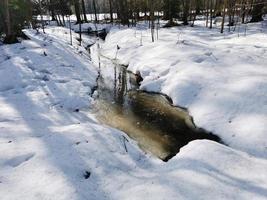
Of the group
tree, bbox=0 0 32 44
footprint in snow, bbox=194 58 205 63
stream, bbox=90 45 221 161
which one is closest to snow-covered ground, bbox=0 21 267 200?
footprint in snow, bbox=194 58 205 63

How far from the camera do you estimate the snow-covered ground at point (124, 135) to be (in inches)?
201

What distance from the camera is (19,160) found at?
18.8ft

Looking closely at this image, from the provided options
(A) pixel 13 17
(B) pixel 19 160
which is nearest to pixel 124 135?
(B) pixel 19 160

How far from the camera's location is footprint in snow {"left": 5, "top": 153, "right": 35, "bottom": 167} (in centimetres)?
563

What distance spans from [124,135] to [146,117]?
197 cm

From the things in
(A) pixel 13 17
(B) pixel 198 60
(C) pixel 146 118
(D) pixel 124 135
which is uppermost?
(A) pixel 13 17

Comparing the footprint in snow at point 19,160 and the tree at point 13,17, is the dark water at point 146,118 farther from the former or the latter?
the tree at point 13,17

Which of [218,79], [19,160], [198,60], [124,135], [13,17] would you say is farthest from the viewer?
[13,17]

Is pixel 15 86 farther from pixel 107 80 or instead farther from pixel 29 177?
pixel 29 177

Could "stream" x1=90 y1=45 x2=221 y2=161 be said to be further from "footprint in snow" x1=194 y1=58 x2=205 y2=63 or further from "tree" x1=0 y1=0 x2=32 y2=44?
"tree" x1=0 y1=0 x2=32 y2=44

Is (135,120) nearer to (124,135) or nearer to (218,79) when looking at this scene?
(124,135)

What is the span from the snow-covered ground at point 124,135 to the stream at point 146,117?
353 mm

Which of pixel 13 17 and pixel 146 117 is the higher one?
pixel 13 17

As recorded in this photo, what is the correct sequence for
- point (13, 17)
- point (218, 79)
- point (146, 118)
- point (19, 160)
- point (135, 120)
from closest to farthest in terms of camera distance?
point (19, 160)
point (135, 120)
point (146, 118)
point (218, 79)
point (13, 17)
